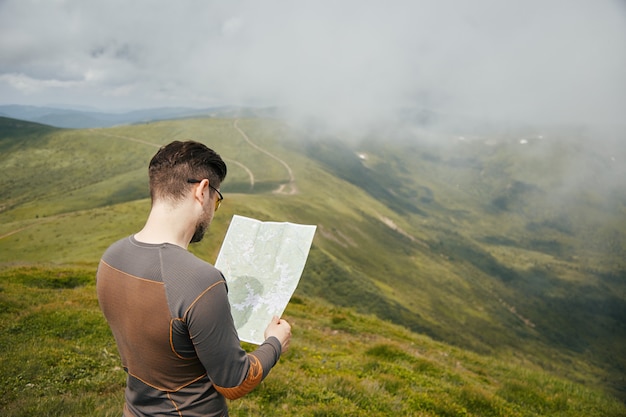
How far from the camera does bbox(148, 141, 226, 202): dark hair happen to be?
10.3 ft

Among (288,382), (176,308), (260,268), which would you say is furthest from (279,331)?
(288,382)

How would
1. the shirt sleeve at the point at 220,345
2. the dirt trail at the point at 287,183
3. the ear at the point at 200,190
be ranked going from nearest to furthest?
the shirt sleeve at the point at 220,345, the ear at the point at 200,190, the dirt trail at the point at 287,183

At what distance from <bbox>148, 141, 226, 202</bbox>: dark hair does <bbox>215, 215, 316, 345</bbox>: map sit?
4.08 ft

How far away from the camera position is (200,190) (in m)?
3.20

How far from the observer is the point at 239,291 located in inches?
164

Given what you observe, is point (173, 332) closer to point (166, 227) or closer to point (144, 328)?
point (144, 328)

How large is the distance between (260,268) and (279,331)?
0.83 metres

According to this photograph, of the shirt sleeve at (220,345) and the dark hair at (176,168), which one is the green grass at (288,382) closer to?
the shirt sleeve at (220,345)

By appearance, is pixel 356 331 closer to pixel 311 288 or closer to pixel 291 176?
pixel 311 288

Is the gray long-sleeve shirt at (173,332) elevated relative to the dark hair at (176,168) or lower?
lower

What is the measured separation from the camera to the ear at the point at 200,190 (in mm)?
3189

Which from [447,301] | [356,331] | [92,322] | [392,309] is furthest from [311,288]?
[447,301]

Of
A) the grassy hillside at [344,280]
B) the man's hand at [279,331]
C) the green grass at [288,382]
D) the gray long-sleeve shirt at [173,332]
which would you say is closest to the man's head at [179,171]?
the gray long-sleeve shirt at [173,332]

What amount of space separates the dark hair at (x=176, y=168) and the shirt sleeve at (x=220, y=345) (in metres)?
1.00
